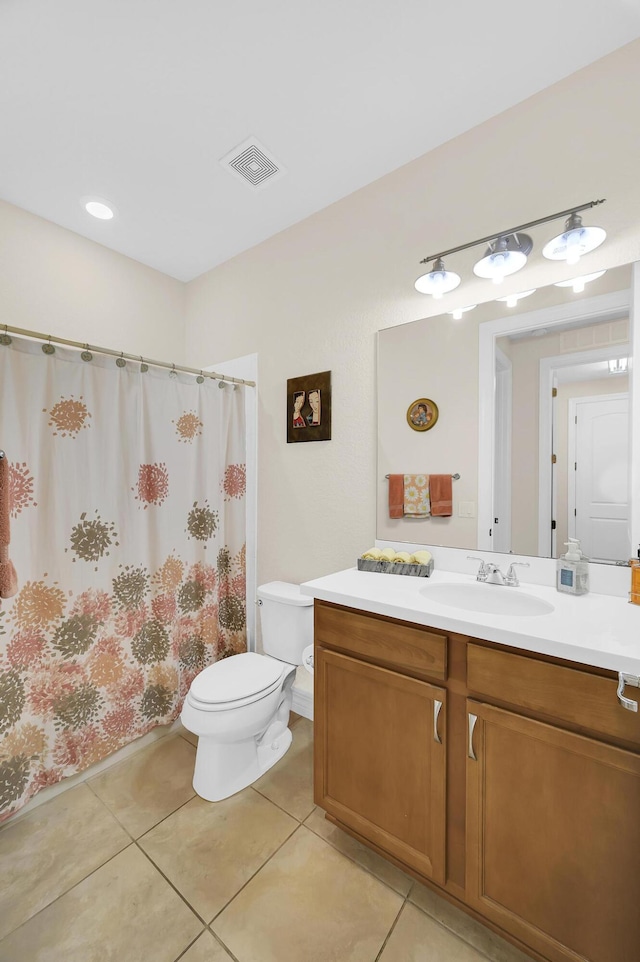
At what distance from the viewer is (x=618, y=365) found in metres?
1.29

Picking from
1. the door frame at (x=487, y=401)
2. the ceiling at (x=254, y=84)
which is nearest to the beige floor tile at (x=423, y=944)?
the door frame at (x=487, y=401)

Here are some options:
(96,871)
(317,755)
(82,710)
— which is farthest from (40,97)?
(96,871)

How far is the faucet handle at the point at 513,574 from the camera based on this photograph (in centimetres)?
139

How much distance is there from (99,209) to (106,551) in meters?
1.73

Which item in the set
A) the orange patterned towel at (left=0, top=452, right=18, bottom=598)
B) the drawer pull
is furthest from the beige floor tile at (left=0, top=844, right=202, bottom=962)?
the drawer pull

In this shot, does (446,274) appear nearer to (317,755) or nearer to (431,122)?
(431,122)

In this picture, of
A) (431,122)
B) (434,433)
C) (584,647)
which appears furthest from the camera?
(434,433)

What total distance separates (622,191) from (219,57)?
1.40m

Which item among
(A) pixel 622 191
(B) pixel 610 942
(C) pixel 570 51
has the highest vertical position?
(C) pixel 570 51

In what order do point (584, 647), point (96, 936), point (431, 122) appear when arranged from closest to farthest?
1. point (584, 647)
2. point (96, 936)
3. point (431, 122)

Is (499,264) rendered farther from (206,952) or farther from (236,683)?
(206,952)

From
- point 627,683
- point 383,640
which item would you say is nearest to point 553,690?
point 627,683

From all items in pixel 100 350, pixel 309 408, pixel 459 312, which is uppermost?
pixel 459 312

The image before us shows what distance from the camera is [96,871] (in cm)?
129
